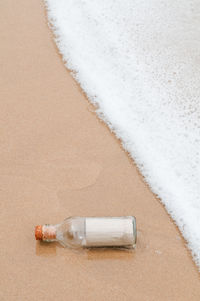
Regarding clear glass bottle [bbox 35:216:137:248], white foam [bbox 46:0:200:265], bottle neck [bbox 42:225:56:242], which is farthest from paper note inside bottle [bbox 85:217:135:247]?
white foam [bbox 46:0:200:265]

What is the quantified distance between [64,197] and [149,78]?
0.69 metres

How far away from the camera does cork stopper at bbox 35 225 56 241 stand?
49.0 inches

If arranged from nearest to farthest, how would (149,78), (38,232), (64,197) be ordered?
(38,232), (64,197), (149,78)

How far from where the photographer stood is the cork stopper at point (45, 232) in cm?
125

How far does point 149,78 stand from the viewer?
1.78 meters

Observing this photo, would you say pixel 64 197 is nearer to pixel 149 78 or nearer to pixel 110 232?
pixel 110 232

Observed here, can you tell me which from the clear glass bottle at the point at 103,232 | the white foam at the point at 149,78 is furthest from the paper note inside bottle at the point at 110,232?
the white foam at the point at 149,78

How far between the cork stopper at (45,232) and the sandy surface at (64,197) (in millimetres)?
76

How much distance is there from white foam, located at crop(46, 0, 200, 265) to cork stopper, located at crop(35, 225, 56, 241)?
0.41 m

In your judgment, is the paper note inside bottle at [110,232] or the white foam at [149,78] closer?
the paper note inside bottle at [110,232]

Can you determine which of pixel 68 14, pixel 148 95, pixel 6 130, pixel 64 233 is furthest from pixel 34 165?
pixel 68 14

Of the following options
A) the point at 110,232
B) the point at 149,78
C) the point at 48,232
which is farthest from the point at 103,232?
the point at 149,78

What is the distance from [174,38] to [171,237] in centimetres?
99

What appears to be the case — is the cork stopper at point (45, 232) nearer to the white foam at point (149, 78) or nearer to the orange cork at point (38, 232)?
the orange cork at point (38, 232)
